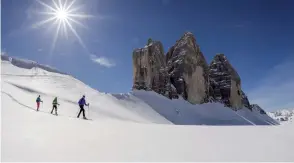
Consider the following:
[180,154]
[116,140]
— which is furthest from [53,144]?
[180,154]

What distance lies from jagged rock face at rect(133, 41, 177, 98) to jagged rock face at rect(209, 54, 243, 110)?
34236mm

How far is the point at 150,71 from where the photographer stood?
7919 cm

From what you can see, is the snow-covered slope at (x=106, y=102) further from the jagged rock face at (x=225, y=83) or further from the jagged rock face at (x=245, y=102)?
the jagged rock face at (x=245, y=102)

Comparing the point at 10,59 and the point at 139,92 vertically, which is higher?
the point at 10,59

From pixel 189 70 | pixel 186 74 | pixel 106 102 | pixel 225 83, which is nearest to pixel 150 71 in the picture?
pixel 186 74

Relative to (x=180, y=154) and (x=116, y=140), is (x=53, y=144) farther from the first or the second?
(x=180, y=154)

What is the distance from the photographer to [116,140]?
7711 mm

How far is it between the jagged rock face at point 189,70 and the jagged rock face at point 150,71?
830 cm

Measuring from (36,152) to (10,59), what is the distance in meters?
65.0

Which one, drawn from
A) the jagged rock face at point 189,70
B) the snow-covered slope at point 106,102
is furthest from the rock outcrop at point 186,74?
the snow-covered slope at point 106,102

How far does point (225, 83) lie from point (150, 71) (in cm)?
4751

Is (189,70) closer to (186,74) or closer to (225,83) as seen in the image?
(186,74)

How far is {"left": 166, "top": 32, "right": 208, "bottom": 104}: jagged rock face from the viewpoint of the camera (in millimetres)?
90250

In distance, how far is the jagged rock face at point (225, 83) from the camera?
108725 millimetres
